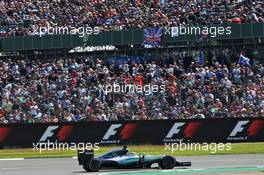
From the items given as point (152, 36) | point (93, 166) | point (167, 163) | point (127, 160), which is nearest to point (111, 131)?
point (152, 36)

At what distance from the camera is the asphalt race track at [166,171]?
21.0m

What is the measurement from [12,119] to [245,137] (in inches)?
380

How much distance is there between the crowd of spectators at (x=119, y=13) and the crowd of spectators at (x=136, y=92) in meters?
2.25

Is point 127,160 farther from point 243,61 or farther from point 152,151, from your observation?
point 243,61

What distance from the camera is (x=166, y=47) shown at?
41.7 metres

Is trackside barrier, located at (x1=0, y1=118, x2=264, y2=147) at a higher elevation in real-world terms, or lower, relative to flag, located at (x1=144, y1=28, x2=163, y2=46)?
lower

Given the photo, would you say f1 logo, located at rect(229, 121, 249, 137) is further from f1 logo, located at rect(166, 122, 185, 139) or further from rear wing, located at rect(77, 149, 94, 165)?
rear wing, located at rect(77, 149, 94, 165)

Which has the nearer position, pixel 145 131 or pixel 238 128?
pixel 238 128

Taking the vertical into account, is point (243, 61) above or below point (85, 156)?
below

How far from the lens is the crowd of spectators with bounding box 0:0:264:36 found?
41.6 metres

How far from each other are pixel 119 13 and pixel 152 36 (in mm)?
2810

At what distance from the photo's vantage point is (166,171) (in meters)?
21.2

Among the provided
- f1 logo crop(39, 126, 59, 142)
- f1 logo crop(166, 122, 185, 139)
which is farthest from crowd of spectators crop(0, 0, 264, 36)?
f1 logo crop(39, 126, 59, 142)

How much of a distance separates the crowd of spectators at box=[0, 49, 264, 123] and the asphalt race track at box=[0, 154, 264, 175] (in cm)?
616
